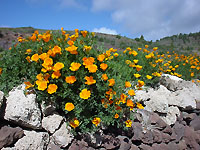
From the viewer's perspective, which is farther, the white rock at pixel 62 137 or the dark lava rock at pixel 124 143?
the dark lava rock at pixel 124 143

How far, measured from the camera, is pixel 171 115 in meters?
3.84

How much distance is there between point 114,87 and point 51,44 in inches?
50.3

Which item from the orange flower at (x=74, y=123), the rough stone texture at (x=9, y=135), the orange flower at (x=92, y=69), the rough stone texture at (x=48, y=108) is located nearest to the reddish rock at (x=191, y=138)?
the orange flower at (x=74, y=123)

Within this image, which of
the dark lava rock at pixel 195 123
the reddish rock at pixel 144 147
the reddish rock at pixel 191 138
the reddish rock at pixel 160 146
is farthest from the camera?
the dark lava rock at pixel 195 123

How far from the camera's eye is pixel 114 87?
260 cm

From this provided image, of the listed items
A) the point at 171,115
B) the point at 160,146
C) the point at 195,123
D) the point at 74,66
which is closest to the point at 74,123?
the point at 74,66

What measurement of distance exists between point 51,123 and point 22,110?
474mm

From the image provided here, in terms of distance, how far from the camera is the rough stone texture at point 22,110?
2.31 m

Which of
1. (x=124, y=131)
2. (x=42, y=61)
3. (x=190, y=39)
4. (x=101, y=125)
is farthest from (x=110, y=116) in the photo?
(x=190, y=39)

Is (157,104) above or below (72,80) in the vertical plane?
below

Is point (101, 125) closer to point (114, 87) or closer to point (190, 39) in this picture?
point (114, 87)

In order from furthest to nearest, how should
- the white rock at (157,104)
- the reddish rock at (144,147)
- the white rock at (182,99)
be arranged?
the white rock at (182,99) < the white rock at (157,104) < the reddish rock at (144,147)

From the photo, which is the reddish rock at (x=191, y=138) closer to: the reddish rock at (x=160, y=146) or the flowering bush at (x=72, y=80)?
the reddish rock at (x=160, y=146)

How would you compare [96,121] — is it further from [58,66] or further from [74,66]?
[58,66]
